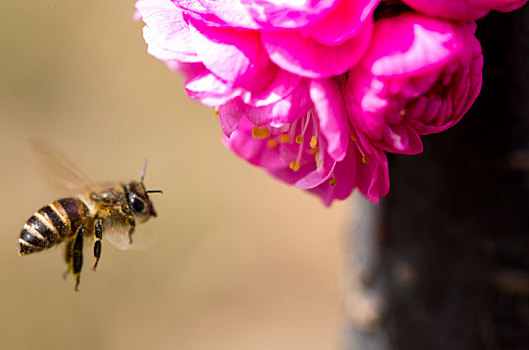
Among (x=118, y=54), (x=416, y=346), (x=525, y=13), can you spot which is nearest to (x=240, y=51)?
(x=525, y=13)

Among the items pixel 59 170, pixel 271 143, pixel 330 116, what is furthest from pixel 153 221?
pixel 330 116

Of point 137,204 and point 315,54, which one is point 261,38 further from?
point 137,204

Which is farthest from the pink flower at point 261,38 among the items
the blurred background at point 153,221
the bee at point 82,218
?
the blurred background at point 153,221

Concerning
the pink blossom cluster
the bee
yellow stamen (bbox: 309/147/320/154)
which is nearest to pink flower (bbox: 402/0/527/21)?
the pink blossom cluster

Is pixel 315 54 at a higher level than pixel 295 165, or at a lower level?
higher

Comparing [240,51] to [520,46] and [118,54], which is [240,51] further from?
[118,54]

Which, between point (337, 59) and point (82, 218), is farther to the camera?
Answer: point (82, 218)

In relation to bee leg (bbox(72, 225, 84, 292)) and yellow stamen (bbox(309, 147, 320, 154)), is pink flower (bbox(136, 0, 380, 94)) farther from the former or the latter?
bee leg (bbox(72, 225, 84, 292))

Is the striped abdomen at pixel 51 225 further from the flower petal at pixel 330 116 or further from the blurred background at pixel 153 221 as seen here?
the blurred background at pixel 153 221
